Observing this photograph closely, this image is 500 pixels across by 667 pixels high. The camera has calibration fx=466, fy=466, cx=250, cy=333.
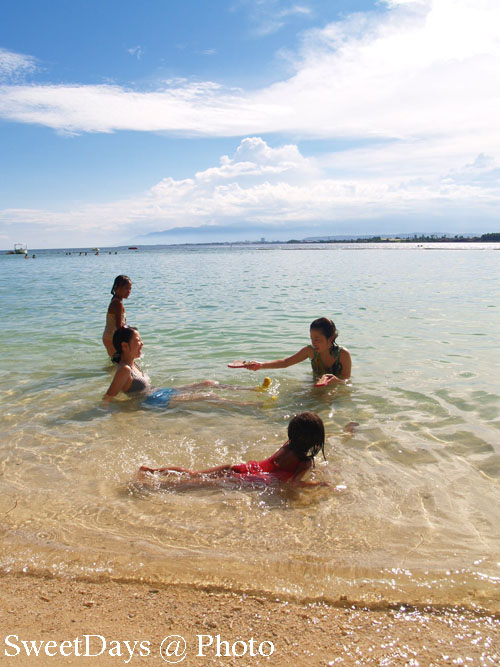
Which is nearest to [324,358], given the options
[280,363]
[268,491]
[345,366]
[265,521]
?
[345,366]

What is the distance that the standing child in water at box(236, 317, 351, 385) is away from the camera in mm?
6848

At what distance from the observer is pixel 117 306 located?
8695 millimetres

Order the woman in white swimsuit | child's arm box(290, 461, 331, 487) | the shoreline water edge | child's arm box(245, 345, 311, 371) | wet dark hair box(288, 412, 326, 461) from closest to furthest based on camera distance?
1. the shoreline water edge
2. wet dark hair box(288, 412, 326, 461)
3. child's arm box(290, 461, 331, 487)
4. the woman in white swimsuit
5. child's arm box(245, 345, 311, 371)

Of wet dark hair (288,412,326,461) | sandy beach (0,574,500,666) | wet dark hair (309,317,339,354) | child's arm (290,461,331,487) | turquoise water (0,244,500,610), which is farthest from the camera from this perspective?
wet dark hair (309,317,339,354)

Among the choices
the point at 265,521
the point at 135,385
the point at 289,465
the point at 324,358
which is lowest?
the point at 265,521

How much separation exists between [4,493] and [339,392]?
4598 mm

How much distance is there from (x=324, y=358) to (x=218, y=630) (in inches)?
201

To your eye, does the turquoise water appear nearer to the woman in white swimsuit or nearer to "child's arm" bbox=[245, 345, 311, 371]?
the woman in white swimsuit

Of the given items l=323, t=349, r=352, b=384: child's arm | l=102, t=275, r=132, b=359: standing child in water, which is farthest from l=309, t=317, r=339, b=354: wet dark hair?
l=102, t=275, r=132, b=359: standing child in water

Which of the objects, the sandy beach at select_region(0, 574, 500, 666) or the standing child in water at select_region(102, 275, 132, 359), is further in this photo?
the standing child in water at select_region(102, 275, 132, 359)

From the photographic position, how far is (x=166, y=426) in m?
5.90

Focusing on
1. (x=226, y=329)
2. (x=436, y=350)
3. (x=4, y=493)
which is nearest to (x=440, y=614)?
(x=4, y=493)

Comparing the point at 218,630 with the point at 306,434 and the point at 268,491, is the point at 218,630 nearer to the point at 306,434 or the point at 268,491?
the point at 268,491

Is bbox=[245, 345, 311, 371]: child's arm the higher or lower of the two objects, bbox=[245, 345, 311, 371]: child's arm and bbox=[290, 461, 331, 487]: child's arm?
the higher
